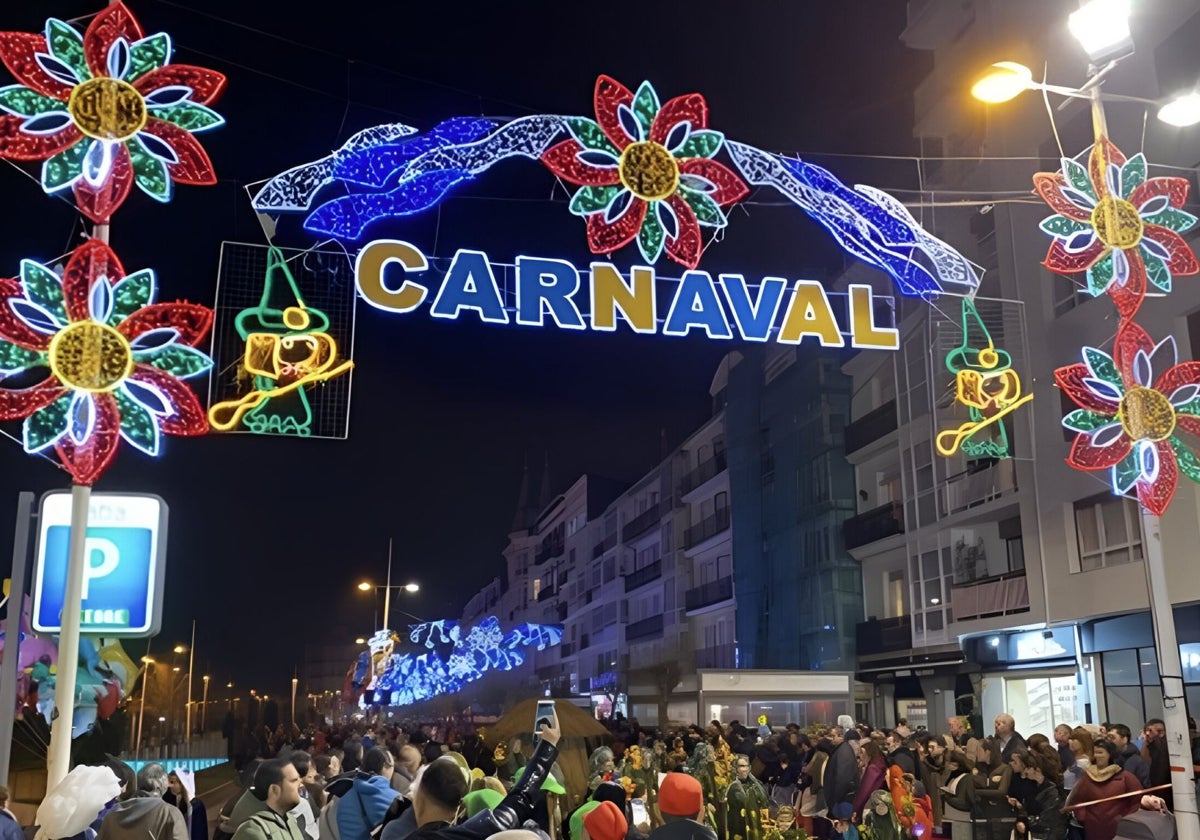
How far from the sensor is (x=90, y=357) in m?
8.53

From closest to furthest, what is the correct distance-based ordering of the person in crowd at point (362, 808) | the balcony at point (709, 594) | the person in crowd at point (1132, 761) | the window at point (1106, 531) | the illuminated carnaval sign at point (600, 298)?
the person in crowd at point (362, 808)
the illuminated carnaval sign at point (600, 298)
the person in crowd at point (1132, 761)
the window at point (1106, 531)
the balcony at point (709, 594)

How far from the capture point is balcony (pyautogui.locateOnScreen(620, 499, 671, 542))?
5670cm

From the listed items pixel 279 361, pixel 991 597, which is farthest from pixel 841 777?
pixel 991 597

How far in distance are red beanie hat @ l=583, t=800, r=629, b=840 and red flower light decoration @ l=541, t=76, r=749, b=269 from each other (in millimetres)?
6636

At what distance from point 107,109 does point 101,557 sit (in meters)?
3.44

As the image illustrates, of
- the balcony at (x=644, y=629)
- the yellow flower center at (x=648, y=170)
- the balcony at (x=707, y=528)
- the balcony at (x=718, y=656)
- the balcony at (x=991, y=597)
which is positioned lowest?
the balcony at (x=718, y=656)

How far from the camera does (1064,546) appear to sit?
22359mm

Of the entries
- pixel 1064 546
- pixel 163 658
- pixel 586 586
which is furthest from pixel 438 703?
pixel 1064 546

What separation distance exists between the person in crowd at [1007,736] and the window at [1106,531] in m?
8.25

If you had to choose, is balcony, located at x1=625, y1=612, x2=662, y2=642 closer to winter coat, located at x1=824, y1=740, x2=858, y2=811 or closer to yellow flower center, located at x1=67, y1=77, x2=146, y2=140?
winter coat, located at x1=824, y1=740, x2=858, y2=811

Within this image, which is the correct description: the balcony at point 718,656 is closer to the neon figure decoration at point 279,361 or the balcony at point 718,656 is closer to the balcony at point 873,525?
the balcony at point 873,525

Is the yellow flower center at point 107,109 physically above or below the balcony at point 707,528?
below

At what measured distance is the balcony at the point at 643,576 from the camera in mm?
56609

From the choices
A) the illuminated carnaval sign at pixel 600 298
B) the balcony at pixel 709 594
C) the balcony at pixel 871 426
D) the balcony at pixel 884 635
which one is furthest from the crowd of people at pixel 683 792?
the balcony at pixel 709 594
